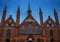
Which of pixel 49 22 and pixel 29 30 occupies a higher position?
pixel 49 22

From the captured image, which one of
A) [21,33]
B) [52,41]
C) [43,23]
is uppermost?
[43,23]

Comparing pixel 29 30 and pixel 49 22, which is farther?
pixel 49 22

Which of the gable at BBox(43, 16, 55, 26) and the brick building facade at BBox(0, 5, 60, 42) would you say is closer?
the brick building facade at BBox(0, 5, 60, 42)

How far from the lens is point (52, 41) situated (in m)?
30.3

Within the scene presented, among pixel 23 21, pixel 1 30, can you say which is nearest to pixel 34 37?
pixel 23 21

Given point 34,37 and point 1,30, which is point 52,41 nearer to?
point 34,37

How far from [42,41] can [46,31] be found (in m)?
3.24

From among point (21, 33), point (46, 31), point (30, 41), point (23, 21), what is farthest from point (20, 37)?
point (46, 31)

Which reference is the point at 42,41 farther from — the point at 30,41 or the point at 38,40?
the point at 30,41

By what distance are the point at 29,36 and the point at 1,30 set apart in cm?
829

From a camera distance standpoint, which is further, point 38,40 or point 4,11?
point 4,11

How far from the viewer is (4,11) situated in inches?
1316

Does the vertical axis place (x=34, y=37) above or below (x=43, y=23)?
below

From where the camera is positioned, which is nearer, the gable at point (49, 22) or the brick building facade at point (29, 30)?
the brick building facade at point (29, 30)
